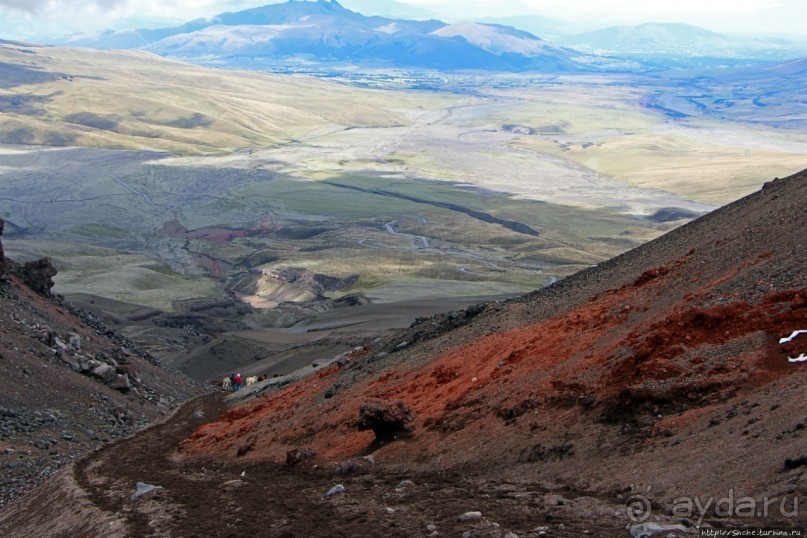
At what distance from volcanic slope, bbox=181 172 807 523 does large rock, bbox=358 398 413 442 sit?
0.21 metres

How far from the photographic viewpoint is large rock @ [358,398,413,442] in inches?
638

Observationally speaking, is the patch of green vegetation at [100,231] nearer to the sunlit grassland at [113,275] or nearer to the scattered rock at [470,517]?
the sunlit grassland at [113,275]

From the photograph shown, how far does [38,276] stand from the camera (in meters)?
36.6

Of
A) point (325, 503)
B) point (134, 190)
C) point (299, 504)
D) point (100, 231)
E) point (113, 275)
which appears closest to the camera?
point (325, 503)

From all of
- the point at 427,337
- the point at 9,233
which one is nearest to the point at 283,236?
the point at 9,233

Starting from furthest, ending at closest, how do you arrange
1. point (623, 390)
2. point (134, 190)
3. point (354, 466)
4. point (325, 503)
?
point (134, 190), point (354, 466), point (623, 390), point (325, 503)

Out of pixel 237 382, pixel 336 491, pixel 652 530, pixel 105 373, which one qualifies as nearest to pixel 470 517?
pixel 652 530

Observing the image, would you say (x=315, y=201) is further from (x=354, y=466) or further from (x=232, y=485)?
(x=354, y=466)

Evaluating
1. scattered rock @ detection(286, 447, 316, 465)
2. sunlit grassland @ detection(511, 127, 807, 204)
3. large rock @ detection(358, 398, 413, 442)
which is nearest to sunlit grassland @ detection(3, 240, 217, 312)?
scattered rock @ detection(286, 447, 316, 465)

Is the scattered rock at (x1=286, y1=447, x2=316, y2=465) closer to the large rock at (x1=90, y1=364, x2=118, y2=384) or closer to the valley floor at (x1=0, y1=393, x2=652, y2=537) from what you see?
the valley floor at (x1=0, y1=393, x2=652, y2=537)

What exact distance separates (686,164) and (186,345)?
133355 mm

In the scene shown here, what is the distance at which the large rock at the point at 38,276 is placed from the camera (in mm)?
36250

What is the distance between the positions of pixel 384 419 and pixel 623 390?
468 centimetres

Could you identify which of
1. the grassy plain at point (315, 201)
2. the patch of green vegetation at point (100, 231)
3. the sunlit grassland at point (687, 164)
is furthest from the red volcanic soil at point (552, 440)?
the sunlit grassland at point (687, 164)
